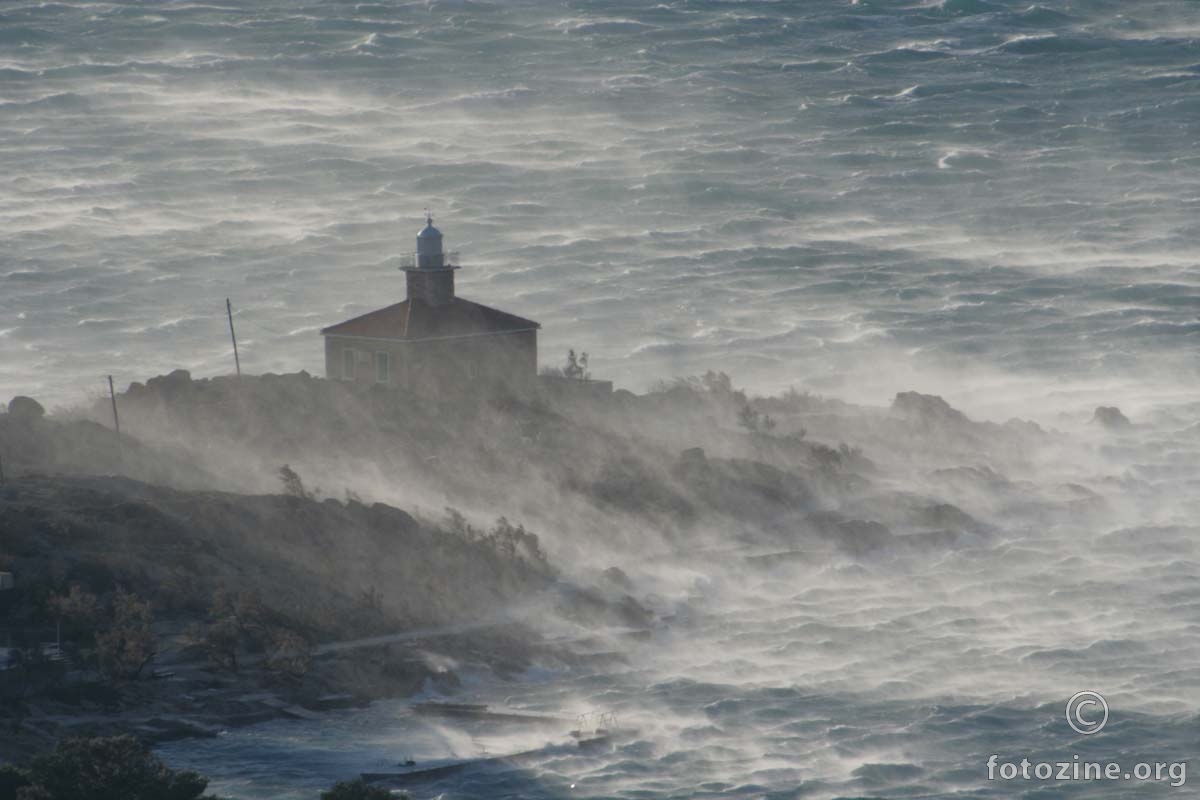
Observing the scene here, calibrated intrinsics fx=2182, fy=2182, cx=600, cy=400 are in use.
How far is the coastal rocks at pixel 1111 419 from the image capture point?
91.7 meters

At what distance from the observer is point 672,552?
65.1 m

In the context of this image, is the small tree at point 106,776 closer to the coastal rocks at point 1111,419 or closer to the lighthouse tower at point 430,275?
the lighthouse tower at point 430,275

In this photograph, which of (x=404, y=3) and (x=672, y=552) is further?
(x=404, y=3)

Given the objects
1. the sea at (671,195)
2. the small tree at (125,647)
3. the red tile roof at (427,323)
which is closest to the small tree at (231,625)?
the small tree at (125,647)

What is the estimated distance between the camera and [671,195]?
123125mm

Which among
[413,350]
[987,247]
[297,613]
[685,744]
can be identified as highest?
[987,247]

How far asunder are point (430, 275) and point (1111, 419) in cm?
3446

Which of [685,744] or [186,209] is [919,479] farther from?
[186,209]

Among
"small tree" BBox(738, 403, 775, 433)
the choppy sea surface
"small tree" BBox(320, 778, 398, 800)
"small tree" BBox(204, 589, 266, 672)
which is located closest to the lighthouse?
"small tree" BBox(738, 403, 775, 433)

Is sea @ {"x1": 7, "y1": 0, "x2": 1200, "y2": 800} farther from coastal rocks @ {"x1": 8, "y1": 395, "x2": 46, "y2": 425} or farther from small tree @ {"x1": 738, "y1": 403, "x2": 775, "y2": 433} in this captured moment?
coastal rocks @ {"x1": 8, "y1": 395, "x2": 46, "y2": 425}

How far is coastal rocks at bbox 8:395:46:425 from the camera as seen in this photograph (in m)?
66.9

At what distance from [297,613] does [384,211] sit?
230 feet

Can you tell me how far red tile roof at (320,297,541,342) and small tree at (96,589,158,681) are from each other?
2369 cm

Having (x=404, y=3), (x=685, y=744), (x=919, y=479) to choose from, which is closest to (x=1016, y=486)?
(x=919, y=479)
